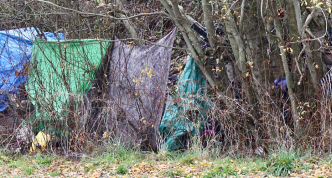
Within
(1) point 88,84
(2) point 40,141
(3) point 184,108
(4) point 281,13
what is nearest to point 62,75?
(1) point 88,84

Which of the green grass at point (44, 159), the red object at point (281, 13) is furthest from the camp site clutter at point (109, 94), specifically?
the red object at point (281, 13)

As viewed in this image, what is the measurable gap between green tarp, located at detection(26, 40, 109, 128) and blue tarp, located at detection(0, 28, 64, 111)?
249mm

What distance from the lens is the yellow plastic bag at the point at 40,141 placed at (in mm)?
7492

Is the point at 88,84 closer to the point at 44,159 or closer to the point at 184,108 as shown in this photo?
the point at 44,159

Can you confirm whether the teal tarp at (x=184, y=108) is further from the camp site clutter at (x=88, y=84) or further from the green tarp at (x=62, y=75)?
the green tarp at (x=62, y=75)

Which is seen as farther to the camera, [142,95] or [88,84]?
[88,84]

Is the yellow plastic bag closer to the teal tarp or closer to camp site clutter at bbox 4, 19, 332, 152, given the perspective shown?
camp site clutter at bbox 4, 19, 332, 152

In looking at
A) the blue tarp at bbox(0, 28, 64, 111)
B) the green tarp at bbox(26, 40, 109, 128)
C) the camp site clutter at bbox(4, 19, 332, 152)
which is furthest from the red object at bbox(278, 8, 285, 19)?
the blue tarp at bbox(0, 28, 64, 111)

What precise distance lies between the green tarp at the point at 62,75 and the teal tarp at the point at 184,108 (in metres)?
1.76

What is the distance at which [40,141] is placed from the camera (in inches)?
300

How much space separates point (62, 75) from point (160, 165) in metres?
2.96

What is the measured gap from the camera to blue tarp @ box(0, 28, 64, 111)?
8.03 meters

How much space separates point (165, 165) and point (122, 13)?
12.3ft

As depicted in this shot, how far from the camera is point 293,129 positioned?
22.4 ft
